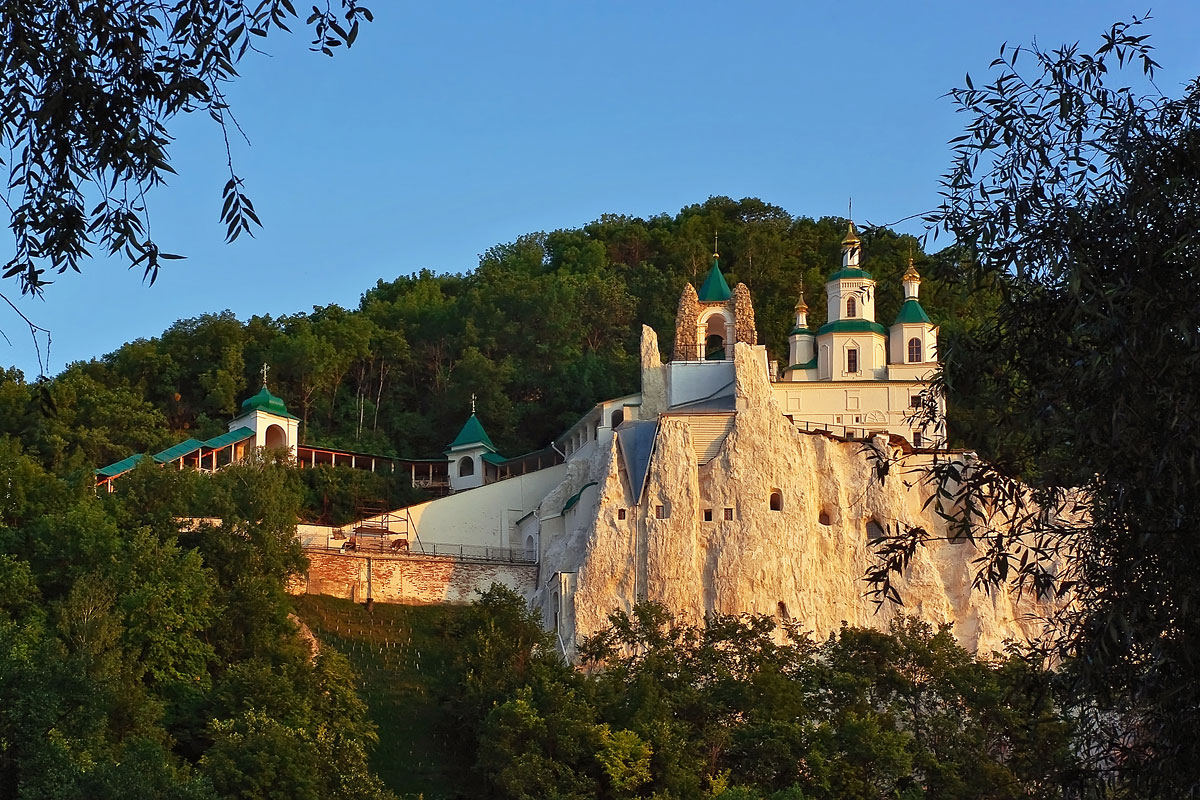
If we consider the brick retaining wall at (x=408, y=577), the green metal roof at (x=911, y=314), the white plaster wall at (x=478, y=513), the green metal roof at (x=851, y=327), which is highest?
the green metal roof at (x=911, y=314)

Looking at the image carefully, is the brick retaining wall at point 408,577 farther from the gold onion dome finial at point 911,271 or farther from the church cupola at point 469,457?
the gold onion dome finial at point 911,271

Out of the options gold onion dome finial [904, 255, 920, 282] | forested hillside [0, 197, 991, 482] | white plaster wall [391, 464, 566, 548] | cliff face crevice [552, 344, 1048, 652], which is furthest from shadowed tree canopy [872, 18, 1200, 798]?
forested hillside [0, 197, 991, 482]

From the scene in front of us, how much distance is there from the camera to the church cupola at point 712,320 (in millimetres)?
56844

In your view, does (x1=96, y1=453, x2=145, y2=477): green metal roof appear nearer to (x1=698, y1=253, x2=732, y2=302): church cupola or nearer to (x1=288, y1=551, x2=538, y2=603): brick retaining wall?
(x1=288, y1=551, x2=538, y2=603): brick retaining wall

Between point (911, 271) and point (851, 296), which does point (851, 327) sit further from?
point (911, 271)

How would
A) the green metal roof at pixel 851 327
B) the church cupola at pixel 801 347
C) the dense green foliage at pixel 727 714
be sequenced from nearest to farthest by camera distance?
the dense green foliage at pixel 727 714 → the green metal roof at pixel 851 327 → the church cupola at pixel 801 347

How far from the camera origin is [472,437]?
61.4m

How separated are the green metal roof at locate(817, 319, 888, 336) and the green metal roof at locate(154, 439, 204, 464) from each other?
21269 mm

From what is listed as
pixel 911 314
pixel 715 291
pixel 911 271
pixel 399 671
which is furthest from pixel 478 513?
pixel 911 271

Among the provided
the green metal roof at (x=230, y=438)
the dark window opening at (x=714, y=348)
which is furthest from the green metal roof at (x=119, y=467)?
the dark window opening at (x=714, y=348)

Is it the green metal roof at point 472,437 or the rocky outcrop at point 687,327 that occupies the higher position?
the rocky outcrop at point 687,327

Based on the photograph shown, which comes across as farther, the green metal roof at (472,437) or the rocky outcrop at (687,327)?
the green metal roof at (472,437)

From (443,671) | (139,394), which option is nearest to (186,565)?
(443,671)

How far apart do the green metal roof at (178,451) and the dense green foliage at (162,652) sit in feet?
12.4
